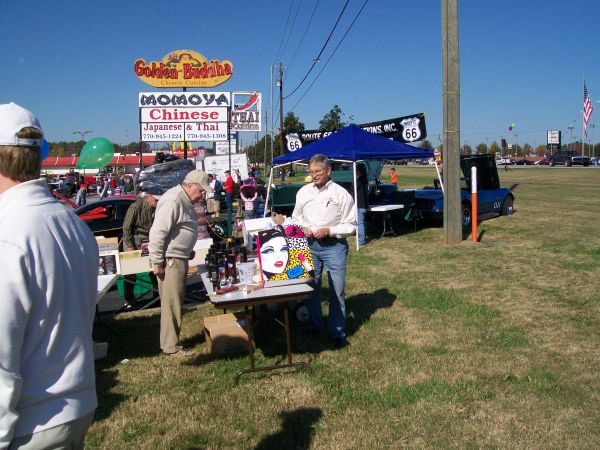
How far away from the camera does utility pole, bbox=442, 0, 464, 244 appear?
10.3 meters

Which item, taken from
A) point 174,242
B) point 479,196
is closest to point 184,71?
point 479,196

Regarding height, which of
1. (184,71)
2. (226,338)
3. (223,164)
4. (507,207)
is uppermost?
(184,71)

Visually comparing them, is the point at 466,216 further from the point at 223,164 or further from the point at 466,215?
the point at 223,164

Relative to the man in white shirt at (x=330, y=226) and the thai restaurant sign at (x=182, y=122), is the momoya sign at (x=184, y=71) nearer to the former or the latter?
the thai restaurant sign at (x=182, y=122)

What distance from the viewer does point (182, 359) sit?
507 cm

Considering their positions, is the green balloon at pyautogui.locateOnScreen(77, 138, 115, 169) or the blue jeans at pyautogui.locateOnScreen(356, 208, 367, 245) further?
the green balloon at pyautogui.locateOnScreen(77, 138, 115, 169)

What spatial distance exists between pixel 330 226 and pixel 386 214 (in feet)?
24.2

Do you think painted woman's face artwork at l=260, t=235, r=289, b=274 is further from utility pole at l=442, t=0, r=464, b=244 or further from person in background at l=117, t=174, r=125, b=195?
person in background at l=117, t=174, r=125, b=195

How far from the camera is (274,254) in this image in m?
4.66

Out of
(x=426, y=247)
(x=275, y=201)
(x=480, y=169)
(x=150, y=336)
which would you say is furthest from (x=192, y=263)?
(x=480, y=169)

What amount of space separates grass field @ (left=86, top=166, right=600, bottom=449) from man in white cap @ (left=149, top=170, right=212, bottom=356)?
0.48 metres

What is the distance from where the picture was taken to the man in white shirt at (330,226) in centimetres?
501

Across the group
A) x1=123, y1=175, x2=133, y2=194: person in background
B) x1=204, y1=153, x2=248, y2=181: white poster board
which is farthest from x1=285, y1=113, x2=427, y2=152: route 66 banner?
x1=123, y1=175, x2=133, y2=194: person in background

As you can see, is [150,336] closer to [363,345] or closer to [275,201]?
[363,345]
